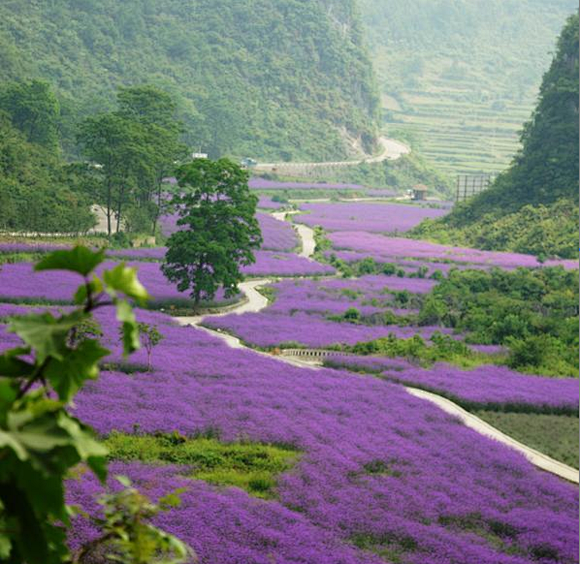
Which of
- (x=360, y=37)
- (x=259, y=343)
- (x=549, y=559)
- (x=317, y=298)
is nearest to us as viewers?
(x=549, y=559)

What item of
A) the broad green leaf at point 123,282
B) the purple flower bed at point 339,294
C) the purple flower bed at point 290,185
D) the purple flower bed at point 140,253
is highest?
the purple flower bed at point 290,185

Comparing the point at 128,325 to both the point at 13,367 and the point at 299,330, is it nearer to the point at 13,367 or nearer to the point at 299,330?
the point at 13,367

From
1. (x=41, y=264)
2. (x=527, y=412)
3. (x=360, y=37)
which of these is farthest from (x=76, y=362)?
(x=360, y=37)

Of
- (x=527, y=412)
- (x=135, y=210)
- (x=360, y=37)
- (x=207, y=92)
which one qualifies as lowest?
(x=527, y=412)

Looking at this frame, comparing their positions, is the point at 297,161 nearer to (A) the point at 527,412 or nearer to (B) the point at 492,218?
(B) the point at 492,218

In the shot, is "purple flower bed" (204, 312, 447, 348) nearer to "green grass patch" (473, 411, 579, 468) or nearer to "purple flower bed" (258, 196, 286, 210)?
"green grass patch" (473, 411, 579, 468)

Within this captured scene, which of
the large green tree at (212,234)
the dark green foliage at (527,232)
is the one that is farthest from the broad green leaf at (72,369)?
the dark green foliage at (527,232)

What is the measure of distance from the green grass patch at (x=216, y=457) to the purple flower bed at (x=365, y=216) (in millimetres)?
49559

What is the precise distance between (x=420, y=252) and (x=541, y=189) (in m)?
10.2

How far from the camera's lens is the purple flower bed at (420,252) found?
165 feet

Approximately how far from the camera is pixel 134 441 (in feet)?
53.8

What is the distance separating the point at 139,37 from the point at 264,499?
98127 millimetres

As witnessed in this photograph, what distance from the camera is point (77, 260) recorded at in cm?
279

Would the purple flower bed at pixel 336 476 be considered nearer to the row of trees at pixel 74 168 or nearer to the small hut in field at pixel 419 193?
the row of trees at pixel 74 168
